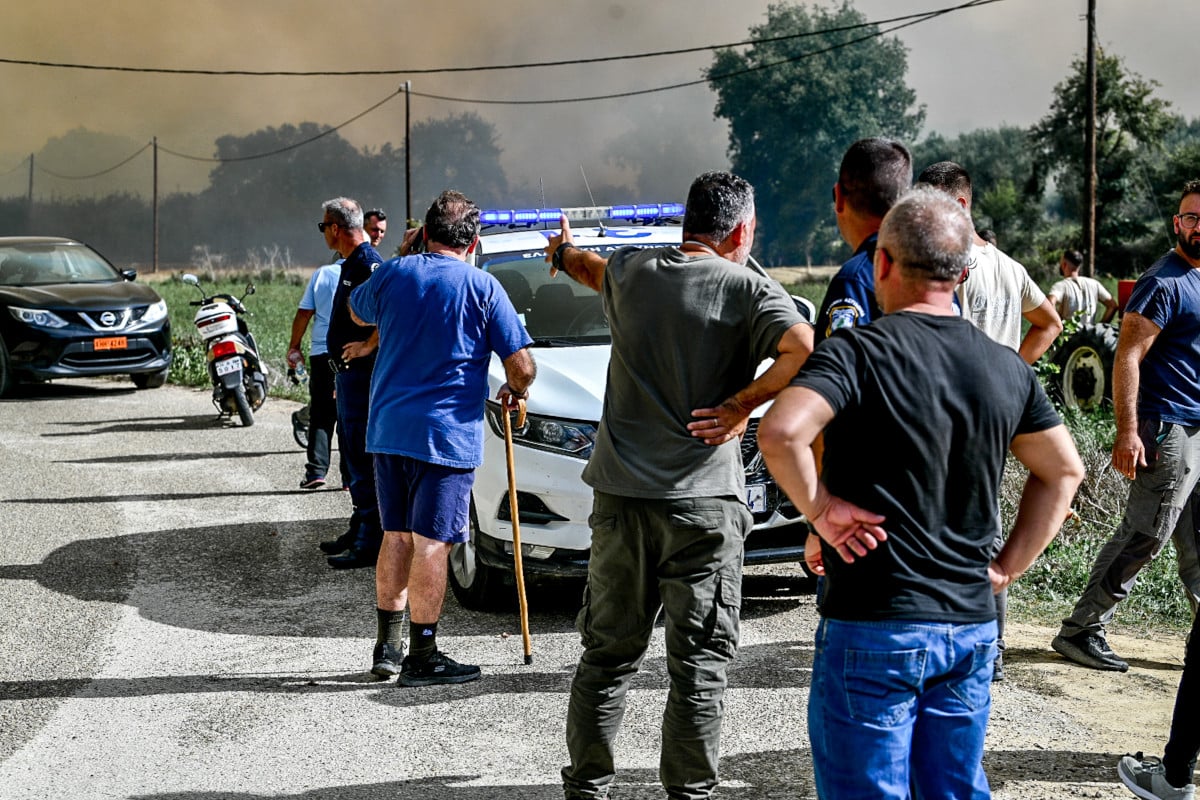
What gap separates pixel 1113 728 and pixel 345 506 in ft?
18.4

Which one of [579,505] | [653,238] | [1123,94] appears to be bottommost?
[579,505]

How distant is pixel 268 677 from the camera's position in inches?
222

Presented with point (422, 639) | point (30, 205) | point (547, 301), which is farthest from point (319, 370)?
point (30, 205)

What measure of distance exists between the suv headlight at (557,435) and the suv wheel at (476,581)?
518 millimetres

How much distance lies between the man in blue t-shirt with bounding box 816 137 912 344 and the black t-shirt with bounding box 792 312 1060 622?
709mm

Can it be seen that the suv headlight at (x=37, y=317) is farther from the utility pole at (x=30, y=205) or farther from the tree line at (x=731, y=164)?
the utility pole at (x=30, y=205)

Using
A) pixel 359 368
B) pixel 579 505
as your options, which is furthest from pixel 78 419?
pixel 579 505

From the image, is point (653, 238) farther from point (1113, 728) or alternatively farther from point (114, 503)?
point (114, 503)

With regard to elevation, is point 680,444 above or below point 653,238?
below

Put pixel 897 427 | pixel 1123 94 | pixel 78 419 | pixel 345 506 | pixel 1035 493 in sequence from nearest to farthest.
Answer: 1. pixel 897 427
2. pixel 1035 493
3. pixel 345 506
4. pixel 78 419
5. pixel 1123 94

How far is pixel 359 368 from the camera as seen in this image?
7.28 m

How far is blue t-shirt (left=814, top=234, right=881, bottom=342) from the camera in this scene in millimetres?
3479

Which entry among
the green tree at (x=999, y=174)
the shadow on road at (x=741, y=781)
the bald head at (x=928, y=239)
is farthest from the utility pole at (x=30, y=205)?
the bald head at (x=928, y=239)

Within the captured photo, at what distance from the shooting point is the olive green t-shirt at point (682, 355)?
3.83 meters
